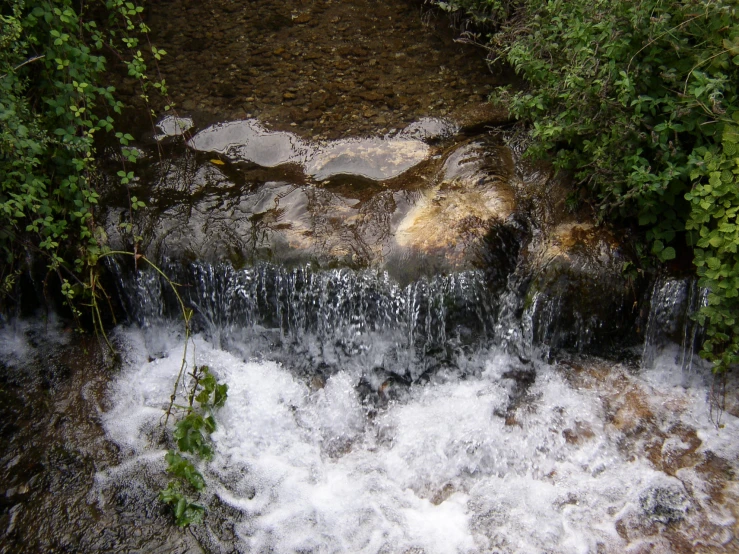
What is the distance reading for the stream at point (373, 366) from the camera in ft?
10.5

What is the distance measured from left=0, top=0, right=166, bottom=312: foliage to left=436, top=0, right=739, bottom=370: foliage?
2.59 meters

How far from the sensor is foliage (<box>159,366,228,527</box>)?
10.4 feet

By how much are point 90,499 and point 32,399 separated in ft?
3.43

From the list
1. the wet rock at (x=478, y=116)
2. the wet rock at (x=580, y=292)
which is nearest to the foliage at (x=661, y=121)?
the wet rock at (x=580, y=292)

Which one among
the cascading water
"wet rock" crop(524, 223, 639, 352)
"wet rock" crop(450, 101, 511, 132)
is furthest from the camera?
"wet rock" crop(450, 101, 511, 132)

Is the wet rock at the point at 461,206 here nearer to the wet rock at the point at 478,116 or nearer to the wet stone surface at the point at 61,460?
the wet rock at the point at 478,116

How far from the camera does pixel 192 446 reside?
3.50 m

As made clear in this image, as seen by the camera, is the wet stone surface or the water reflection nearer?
the wet stone surface

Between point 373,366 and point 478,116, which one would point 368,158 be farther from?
point 373,366

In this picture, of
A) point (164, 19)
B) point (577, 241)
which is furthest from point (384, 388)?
point (164, 19)

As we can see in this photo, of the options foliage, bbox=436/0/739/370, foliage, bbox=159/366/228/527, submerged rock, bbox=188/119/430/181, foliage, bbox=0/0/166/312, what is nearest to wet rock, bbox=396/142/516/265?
submerged rock, bbox=188/119/430/181

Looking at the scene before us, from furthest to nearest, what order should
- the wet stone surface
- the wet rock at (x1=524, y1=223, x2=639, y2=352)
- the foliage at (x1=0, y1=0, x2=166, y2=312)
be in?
the wet rock at (x1=524, y1=223, x2=639, y2=352) < the foliage at (x1=0, y1=0, x2=166, y2=312) < the wet stone surface

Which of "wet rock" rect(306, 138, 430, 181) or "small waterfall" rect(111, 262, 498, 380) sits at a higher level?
"wet rock" rect(306, 138, 430, 181)

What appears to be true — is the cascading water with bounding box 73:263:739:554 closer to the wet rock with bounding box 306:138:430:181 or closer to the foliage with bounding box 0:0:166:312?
the foliage with bounding box 0:0:166:312
